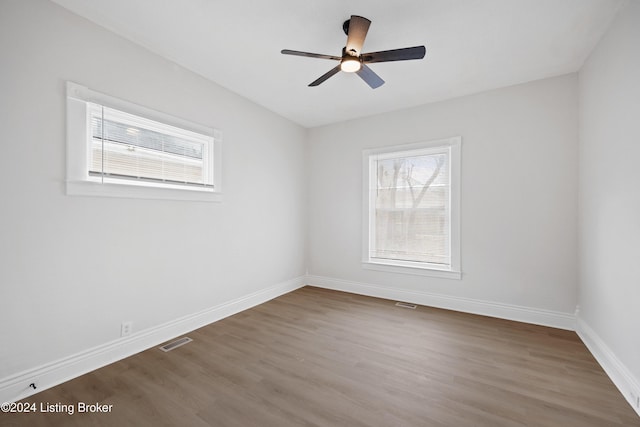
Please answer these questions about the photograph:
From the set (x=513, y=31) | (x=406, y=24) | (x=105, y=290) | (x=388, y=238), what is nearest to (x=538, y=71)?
(x=513, y=31)

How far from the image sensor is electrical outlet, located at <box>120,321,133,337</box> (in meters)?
2.37

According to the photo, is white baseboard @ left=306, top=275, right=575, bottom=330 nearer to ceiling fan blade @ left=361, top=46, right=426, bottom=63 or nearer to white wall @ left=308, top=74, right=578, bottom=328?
white wall @ left=308, top=74, right=578, bottom=328

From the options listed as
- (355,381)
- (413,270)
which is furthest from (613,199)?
(355,381)

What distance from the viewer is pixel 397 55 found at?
6.85 ft

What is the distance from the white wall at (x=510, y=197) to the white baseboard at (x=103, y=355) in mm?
2345

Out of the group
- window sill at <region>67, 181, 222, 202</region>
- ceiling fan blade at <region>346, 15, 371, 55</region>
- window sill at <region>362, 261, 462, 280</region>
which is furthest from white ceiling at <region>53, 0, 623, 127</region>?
window sill at <region>362, 261, 462, 280</region>

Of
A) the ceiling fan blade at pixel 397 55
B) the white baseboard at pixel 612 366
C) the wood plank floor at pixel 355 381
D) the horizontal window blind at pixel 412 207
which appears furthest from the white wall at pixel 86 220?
the white baseboard at pixel 612 366

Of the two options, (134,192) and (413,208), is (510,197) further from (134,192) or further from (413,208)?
(134,192)

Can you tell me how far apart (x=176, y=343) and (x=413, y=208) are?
339 centimetres

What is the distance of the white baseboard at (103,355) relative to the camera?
1.82 metres

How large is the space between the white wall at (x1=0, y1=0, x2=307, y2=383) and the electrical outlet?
5 centimetres

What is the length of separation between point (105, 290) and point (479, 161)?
4275mm

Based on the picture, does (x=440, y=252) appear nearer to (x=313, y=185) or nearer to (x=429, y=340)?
(x=429, y=340)

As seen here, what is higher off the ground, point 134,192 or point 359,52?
point 359,52
